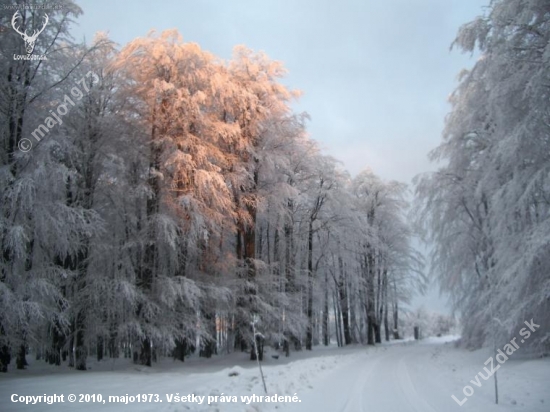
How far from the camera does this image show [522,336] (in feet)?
34.9

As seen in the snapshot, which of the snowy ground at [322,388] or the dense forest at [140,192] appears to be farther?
the dense forest at [140,192]

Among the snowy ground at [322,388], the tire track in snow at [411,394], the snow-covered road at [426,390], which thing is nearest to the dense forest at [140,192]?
the snowy ground at [322,388]

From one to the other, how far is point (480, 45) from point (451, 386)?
11.0 m

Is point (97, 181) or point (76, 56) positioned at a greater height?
point (76, 56)

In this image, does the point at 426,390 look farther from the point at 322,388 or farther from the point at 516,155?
the point at 516,155

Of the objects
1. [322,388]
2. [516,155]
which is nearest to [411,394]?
[322,388]

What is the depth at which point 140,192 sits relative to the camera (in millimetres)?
12750

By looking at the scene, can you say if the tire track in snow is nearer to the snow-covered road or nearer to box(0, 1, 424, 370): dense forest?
the snow-covered road

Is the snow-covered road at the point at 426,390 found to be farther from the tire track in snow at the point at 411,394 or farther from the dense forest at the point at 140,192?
the dense forest at the point at 140,192

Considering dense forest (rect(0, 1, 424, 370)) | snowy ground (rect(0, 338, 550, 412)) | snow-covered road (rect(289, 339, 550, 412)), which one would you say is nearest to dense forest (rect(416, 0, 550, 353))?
snow-covered road (rect(289, 339, 550, 412))

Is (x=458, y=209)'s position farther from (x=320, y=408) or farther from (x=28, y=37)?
(x=28, y=37)

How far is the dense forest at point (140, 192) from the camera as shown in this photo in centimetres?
1025

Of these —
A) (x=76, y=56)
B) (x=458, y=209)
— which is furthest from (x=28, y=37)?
(x=458, y=209)

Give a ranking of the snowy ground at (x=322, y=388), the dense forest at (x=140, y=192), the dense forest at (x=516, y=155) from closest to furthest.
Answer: the snowy ground at (x=322, y=388), the dense forest at (x=516, y=155), the dense forest at (x=140, y=192)
